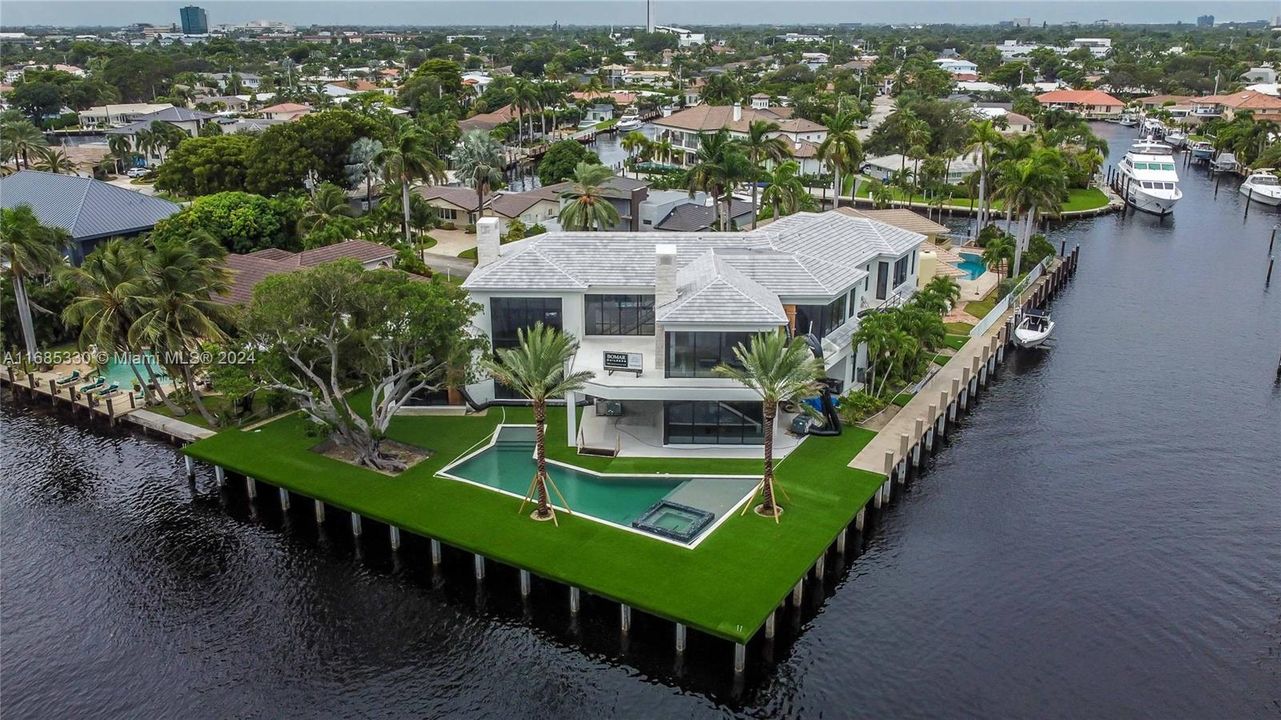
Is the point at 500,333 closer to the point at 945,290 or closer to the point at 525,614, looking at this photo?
the point at 525,614

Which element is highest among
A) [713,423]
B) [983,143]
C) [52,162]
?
[983,143]

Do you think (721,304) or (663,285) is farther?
(663,285)

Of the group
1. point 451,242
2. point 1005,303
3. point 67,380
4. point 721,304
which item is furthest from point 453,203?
point 721,304

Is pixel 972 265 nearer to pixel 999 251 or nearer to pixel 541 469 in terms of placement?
pixel 999 251

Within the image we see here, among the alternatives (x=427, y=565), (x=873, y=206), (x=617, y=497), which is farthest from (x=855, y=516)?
(x=873, y=206)

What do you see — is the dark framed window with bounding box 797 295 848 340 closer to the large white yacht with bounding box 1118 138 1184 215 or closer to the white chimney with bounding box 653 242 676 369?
the white chimney with bounding box 653 242 676 369

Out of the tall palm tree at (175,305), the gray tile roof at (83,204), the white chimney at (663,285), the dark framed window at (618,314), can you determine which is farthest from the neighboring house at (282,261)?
the white chimney at (663,285)
